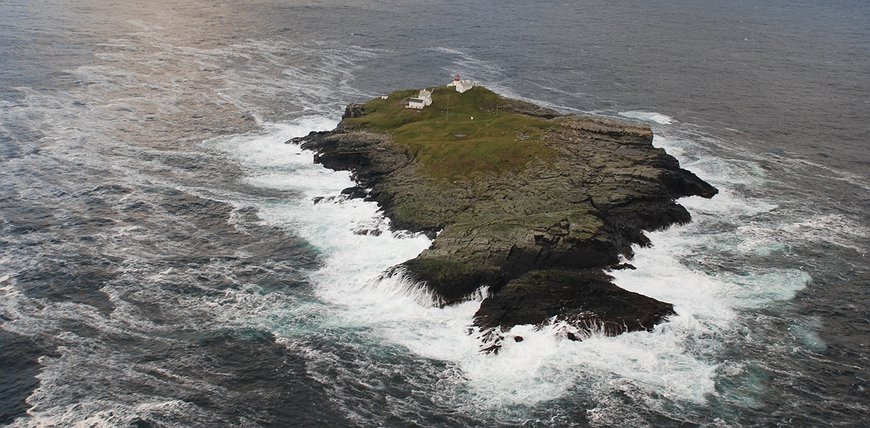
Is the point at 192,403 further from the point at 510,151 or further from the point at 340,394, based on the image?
the point at 510,151

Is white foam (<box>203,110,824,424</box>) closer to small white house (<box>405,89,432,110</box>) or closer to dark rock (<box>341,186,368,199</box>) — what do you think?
dark rock (<box>341,186,368,199</box>)

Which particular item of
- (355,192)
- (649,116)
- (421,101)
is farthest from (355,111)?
(649,116)

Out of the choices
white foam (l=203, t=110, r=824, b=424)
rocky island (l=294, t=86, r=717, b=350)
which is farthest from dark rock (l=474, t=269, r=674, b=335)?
white foam (l=203, t=110, r=824, b=424)

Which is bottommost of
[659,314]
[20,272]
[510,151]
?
[20,272]

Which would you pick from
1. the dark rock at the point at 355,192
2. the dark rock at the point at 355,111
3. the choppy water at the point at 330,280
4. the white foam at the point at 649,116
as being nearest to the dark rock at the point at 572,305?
the choppy water at the point at 330,280

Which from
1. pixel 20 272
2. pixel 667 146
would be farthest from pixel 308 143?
pixel 667 146

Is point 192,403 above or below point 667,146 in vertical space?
below
